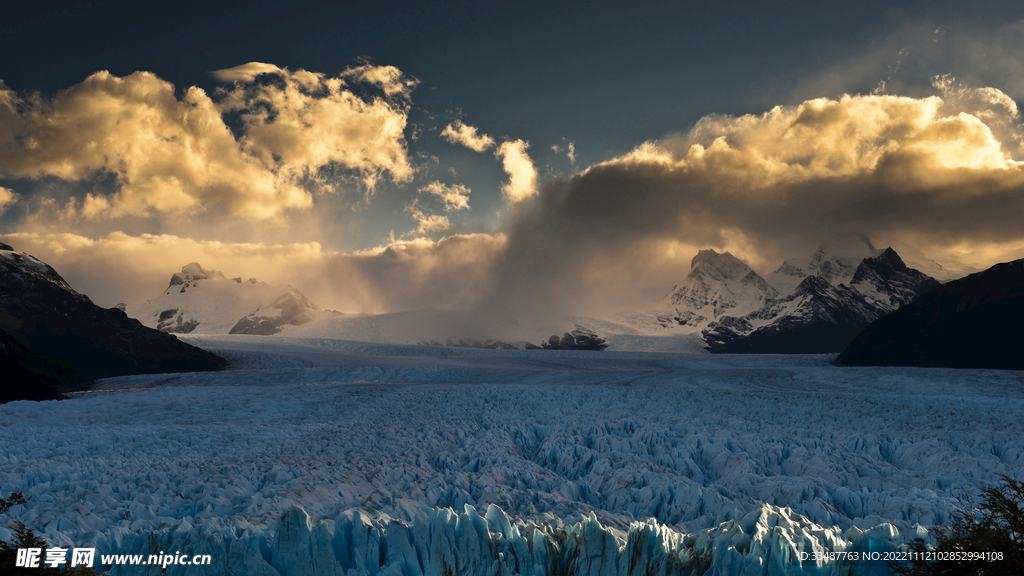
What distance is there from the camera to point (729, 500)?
911 centimetres

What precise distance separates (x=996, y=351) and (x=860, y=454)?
145ft

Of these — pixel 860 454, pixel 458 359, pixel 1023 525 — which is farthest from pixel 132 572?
pixel 458 359

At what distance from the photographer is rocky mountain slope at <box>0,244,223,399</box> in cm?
3450

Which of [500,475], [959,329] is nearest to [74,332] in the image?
[500,475]

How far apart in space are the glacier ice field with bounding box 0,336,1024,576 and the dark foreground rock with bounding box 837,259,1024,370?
31683 mm

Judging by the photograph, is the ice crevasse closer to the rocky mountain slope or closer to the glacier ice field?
the glacier ice field

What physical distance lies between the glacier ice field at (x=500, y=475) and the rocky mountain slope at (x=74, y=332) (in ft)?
60.7

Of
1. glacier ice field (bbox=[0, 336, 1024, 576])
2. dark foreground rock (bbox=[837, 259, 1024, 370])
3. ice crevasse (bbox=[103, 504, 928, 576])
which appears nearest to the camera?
ice crevasse (bbox=[103, 504, 928, 576])

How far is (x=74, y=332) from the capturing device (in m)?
36.6

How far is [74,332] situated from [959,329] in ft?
240

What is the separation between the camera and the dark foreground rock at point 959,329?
42562 millimetres

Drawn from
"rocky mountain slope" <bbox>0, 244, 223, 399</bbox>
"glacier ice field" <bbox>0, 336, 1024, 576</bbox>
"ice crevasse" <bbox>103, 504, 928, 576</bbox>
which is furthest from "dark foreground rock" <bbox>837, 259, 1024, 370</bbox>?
"rocky mountain slope" <bbox>0, 244, 223, 399</bbox>

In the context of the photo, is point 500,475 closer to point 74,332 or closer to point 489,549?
point 489,549

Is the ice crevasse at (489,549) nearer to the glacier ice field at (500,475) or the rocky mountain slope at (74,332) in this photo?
the glacier ice field at (500,475)
